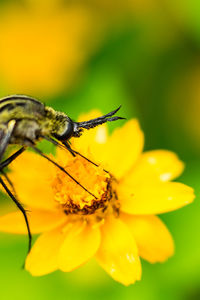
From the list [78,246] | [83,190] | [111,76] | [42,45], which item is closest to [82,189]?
[83,190]

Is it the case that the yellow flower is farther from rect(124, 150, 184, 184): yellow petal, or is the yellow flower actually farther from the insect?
the insect

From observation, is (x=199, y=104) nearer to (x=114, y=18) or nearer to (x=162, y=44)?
(x=162, y=44)

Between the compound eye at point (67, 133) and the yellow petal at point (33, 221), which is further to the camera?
the yellow petal at point (33, 221)

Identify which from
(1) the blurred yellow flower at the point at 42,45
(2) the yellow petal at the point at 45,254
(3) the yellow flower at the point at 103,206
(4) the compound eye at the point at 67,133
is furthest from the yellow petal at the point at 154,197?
(1) the blurred yellow flower at the point at 42,45

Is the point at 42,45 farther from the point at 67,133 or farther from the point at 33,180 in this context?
the point at 67,133

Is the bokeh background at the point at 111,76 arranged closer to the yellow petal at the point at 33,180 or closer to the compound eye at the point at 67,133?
the yellow petal at the point at 33,180
